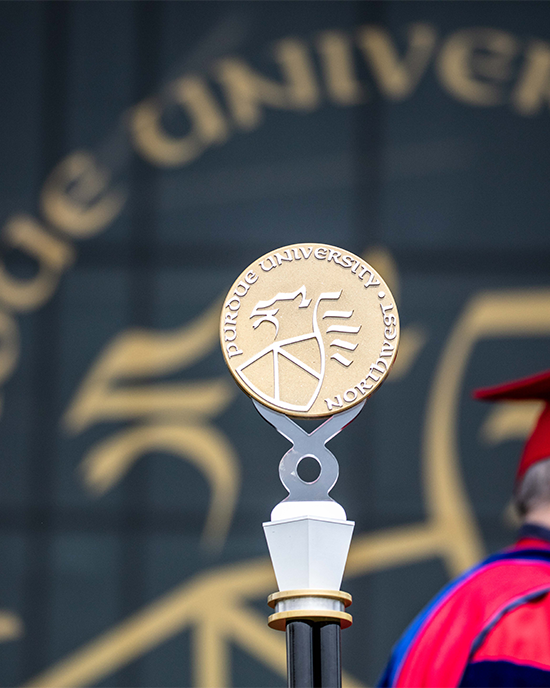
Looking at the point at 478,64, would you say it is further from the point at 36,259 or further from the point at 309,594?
the point at 309,594

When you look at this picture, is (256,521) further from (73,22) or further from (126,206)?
(73,22)

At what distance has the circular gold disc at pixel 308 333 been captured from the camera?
105cm

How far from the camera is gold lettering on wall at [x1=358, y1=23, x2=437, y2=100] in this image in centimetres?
477

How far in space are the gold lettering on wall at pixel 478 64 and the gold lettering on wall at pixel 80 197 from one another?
1.70m

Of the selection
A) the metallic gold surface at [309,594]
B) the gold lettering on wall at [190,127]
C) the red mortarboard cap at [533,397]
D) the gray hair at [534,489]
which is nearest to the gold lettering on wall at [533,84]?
the gold lettering on wall at [190,127]

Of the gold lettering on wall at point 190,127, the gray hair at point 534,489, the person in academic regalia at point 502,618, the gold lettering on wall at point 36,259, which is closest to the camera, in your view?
the person in academic regalia at point 502,618

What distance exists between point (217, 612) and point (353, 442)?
0.96 meters

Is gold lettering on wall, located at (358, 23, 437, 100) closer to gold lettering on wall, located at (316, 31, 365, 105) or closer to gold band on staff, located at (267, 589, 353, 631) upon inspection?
gold lettering on wall, located at (316, 31, 365, 105)

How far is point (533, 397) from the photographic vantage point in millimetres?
2223

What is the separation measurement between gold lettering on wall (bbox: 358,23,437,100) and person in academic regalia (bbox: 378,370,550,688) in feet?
9.56

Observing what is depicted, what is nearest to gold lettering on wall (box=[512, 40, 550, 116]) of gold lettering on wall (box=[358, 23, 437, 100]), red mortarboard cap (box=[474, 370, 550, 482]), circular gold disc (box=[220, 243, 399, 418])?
gold lettering on wall (box=[358, 23, 437, 100])

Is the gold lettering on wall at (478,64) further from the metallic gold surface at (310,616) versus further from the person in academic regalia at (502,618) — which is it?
the metallic gold surface at (310,616)

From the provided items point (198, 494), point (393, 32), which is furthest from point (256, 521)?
point (393, 32)

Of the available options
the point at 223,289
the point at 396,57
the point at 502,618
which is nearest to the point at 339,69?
the point at 396,57
